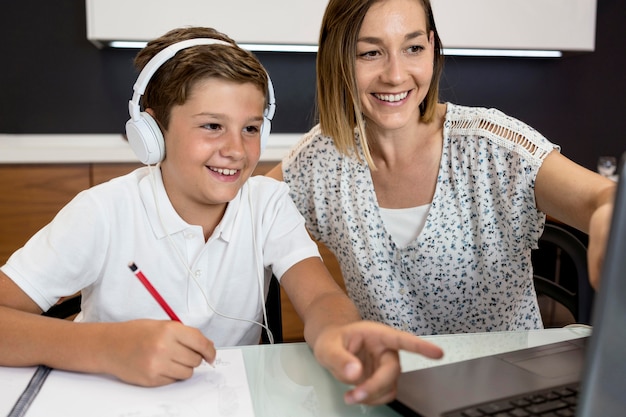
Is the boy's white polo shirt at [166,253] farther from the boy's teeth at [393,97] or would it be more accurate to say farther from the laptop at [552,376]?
the laptop at [552,376]

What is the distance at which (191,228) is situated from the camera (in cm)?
121

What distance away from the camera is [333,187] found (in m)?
1.49

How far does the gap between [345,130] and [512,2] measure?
1642mm

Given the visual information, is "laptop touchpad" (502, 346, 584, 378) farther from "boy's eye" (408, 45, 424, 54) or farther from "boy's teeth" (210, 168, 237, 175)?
"boy's eye" (408, 45, 424, 54)

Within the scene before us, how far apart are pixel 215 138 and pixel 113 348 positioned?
0.46 meters

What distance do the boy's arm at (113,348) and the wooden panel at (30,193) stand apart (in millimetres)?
1587

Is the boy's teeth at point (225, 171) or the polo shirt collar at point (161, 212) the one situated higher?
the boy's teeth at point (225, 171)

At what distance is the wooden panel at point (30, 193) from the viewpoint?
238 centimetres

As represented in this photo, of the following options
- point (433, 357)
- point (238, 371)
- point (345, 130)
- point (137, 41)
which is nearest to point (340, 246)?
point (345, 130)

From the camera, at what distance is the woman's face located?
4.43 feet

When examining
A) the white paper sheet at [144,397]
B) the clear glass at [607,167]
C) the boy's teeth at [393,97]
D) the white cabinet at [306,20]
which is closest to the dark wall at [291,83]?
the white cabinet at [306,20]

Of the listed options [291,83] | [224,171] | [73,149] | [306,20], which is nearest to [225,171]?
[224,171]

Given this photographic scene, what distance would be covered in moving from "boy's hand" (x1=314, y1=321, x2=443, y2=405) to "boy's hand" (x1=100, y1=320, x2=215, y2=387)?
159mm

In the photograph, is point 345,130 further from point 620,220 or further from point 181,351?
point 620,220
